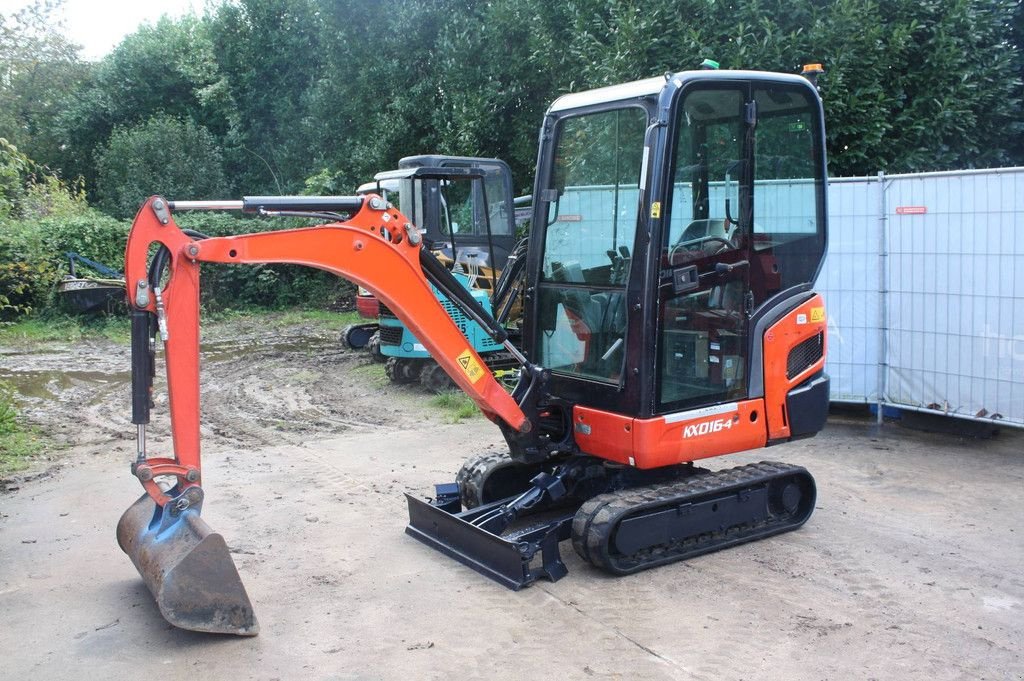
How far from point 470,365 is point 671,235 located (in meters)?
1.35

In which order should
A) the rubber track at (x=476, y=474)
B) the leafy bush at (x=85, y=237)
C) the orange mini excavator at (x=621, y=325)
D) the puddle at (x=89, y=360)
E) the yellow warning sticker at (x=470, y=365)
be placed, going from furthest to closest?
the leafy bush at (x=85, y=237) < the puddle at (x=89, y=360) < the rubber track at (x=476, y=474) < the yellow warning sticker at (x=470, y=365) < the orange mini excavator at (x=621, y=325)

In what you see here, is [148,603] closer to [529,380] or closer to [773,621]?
[529,380]

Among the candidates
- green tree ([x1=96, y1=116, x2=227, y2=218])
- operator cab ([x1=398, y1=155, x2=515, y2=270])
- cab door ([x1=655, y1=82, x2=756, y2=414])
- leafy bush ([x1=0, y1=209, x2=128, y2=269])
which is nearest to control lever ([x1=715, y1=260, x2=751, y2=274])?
cab door ([x1=655, y1=82, x2=756, y2=414])

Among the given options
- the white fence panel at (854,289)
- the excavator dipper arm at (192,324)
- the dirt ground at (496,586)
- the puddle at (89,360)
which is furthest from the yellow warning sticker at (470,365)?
the puddle at (89,360)

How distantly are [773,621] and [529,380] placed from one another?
1953 mm

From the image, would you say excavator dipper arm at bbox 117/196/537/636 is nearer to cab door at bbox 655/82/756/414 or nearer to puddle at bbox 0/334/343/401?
cab door at bbox 655/82/756/414

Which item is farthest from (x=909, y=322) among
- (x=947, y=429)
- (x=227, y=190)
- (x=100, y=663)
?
(x=227, y=190)

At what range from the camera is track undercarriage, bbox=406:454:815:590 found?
5277 millimetres

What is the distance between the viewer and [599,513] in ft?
17.3

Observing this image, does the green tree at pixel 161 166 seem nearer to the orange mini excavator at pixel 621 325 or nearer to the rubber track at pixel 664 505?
the orange mini excavator at pixel 621 325

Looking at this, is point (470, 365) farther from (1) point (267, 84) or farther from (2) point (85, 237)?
(1) point (267, 84)

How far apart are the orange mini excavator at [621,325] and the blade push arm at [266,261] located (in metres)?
0.01

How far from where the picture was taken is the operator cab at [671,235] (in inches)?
206

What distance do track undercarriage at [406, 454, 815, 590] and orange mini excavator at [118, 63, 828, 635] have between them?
0.01m
